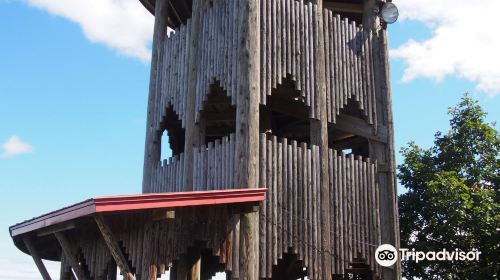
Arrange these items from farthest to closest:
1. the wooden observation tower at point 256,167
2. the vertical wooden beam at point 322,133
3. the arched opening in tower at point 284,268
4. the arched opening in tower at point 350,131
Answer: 1. the arched opening in tower at point 284,268
2. the arched opening in tower at point 350,131
3. the vertical wooden beam at point 322,133
4. the wooden observation tower at point 256,167

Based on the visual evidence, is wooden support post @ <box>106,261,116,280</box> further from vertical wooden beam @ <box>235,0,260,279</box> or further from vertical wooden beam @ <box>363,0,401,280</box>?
vertical wooden beam @ <box>363,0,401,280</box>

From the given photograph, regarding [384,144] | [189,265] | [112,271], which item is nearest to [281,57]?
[384,144]

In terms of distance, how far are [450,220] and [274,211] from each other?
8.29 metres

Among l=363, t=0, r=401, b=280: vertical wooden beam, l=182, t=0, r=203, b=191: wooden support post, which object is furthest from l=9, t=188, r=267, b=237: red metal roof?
l=363, t=0, r=401, b=280: vertical wooden beam

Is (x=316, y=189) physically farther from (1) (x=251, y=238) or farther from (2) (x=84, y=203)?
(2) (x=84, y=203)

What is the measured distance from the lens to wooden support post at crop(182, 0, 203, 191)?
1201 cm

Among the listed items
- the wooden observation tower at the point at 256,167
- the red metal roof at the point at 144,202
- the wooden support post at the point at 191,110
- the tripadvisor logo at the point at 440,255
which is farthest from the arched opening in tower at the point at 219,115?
the tripadvisor logo at the point at 440,255

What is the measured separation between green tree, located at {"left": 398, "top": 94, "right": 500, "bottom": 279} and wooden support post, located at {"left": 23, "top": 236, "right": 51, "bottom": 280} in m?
10.8

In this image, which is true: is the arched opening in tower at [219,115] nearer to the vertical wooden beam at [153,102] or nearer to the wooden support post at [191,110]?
the vertical wooden beam at [153,102]

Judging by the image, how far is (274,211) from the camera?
1094cm

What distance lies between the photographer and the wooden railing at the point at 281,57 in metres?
11.8

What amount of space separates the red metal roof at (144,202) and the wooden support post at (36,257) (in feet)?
4.70

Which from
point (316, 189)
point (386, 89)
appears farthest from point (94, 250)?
point (386, 89)

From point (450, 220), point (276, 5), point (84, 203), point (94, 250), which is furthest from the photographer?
point (450, 220)
